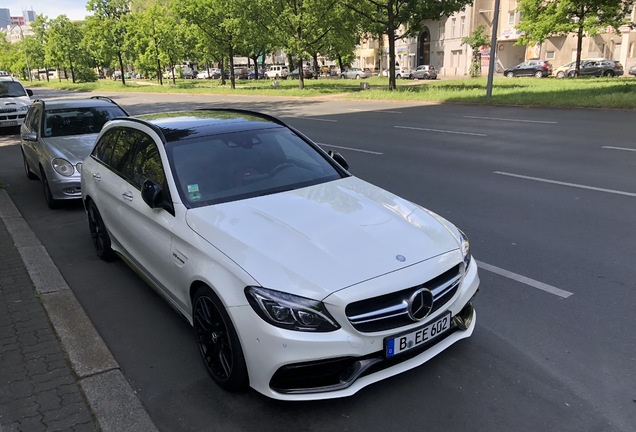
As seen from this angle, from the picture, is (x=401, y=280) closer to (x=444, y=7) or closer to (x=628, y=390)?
(x=628, y=390)

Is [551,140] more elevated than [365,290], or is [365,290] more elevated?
[365,290]

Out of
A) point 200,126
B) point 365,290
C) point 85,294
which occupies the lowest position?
point 85,294

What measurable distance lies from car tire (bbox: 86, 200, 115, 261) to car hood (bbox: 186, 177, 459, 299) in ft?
7.37

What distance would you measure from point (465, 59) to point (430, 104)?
48.0m

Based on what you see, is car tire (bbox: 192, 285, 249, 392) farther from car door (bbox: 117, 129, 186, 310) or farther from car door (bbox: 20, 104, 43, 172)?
car door (bbox: 20, 104, 43, 172)

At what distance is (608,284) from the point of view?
456cm

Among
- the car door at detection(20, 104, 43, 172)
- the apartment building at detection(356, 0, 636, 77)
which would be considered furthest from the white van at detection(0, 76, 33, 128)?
the apartment building at detection(356, 0, 636, 77)

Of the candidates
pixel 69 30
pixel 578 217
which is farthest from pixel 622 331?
pixel 69 30

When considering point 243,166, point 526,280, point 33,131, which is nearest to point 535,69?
point 33,131

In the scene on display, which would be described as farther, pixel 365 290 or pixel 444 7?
pixel 444 7

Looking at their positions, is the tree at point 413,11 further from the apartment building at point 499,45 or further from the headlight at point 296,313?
the headlight at point 296,313

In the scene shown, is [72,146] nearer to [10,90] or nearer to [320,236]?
[320,236]

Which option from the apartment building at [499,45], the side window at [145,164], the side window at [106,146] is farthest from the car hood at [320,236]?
the apartment building at [499,45]

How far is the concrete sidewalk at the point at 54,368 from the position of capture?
3.04 m
